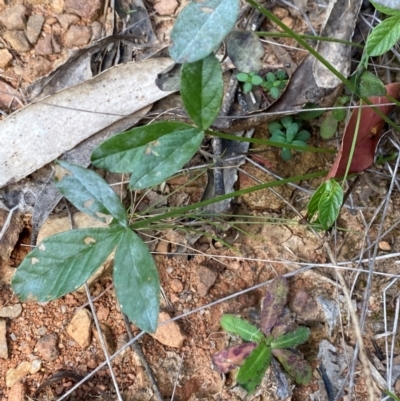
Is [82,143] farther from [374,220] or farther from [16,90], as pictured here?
[374,220]

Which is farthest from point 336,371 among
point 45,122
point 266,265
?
point 45,122

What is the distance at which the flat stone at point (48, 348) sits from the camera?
1450mm

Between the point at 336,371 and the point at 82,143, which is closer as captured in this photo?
the point at 336,371

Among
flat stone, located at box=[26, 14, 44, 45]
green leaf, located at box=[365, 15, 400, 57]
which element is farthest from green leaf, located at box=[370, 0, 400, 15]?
flat stone, located at box=[26, 14, 44, 45]

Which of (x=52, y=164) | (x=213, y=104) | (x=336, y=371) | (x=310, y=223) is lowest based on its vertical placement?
(x=336, y=371)

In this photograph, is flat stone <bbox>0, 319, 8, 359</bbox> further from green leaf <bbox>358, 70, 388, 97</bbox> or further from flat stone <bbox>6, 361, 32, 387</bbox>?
green leaf <bbox>358, 70, 388, 97</bbox>

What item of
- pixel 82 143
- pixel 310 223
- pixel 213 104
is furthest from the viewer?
pixel 82 143

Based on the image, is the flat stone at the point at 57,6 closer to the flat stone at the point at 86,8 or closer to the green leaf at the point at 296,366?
the flat stone at the point at 86,8

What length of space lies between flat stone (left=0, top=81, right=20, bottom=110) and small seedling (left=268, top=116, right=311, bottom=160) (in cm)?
76

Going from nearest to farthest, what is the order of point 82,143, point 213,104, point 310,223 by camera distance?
1. point 213,104
2. point 310,223
3. point 82,143

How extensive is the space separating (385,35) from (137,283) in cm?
80

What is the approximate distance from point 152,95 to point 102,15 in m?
0.31

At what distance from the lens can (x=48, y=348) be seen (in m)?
1.45

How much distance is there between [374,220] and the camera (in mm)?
1508
